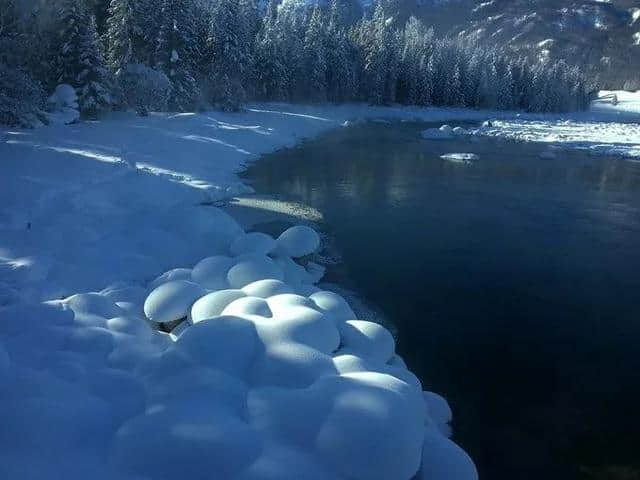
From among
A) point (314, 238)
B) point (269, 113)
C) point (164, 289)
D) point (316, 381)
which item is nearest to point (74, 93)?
point (269, 113)

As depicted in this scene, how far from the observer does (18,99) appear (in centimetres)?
2034

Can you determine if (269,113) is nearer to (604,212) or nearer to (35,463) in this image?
(604,212)

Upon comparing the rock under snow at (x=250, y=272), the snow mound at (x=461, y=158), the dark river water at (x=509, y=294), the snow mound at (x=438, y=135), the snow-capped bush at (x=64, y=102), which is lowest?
the dark river water at (x=509, y=294)

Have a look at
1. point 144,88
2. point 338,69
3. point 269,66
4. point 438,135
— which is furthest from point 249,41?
point 438,135

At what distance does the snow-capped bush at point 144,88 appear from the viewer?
31.8m

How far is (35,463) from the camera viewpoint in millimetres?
4379

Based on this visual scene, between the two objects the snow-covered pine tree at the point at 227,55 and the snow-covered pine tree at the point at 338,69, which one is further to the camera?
the snow-covered pine tree at the point at 338,69

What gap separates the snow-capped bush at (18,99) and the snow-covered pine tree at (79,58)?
4998 millimetres

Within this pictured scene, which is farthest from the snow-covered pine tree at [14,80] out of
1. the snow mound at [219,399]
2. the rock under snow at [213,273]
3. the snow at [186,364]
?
the snow mound at [219,399]

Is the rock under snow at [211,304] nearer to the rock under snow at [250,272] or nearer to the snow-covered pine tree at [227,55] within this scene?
the rock under snow at [250,272]

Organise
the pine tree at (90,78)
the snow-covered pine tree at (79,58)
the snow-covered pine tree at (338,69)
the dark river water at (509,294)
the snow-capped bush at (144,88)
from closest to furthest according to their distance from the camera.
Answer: the dark river water at (509,294) → the snow-covered pine tree at (79,58) → the pine tree at (90,78) → the snow-capped bush at (144,88) → the snow-covered pine tree at (338,69)

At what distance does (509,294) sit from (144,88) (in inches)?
1130

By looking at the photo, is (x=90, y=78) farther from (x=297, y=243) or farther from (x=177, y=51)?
(x=297, y=243)

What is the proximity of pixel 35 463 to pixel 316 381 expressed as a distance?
2.85 meters
